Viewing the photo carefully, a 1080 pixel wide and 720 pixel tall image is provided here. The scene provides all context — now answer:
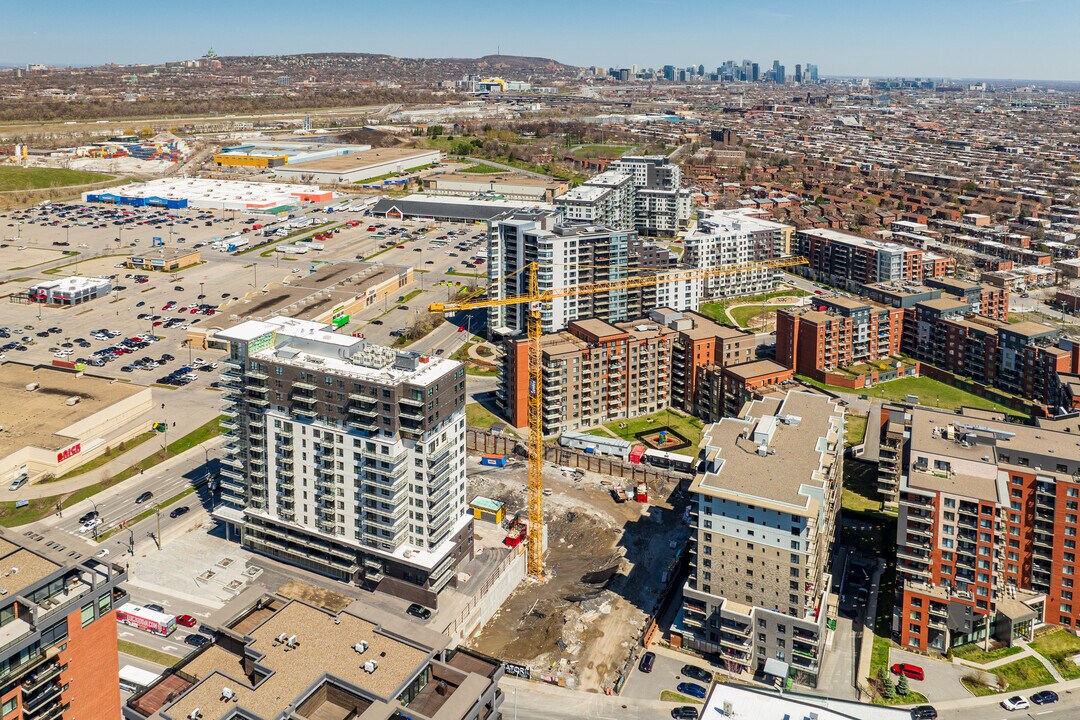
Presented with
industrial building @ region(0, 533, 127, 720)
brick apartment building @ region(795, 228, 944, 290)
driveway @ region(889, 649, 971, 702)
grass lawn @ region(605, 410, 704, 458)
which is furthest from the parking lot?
driveway @ region(889, 649, 971, 702)

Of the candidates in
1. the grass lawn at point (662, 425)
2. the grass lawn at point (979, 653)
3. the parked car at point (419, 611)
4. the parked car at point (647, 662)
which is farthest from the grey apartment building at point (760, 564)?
the grass lawn at point (662, 425)

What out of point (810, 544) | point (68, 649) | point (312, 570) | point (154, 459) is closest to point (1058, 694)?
point (810, 544)

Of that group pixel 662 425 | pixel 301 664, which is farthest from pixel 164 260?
pixel 301 664

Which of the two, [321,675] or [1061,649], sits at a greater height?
[321,675]

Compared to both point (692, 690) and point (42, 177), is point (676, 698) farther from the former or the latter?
point (42, 177)

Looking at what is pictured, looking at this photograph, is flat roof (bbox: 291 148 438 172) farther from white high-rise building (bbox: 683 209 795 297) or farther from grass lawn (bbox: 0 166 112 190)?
white high-rise building (bbox: 683 209 795 297)
